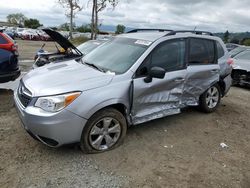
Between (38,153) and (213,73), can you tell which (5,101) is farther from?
(213,73)

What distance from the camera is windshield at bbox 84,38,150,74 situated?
4.37 m

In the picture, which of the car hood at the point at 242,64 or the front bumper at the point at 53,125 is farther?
the car hood at the point at 242,64

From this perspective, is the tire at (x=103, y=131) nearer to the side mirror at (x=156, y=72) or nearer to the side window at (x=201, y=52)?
the side mirror at (x=156, y=72)

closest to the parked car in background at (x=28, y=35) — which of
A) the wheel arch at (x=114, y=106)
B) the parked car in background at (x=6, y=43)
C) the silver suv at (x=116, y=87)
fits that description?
the parked car in background at (x=6, y=43)

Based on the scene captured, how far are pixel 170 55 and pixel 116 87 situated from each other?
57.5 inches

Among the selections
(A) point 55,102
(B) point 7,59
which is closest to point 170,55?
(A) point 55,102

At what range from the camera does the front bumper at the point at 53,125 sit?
3.44m

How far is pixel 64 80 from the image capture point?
3.84 meters

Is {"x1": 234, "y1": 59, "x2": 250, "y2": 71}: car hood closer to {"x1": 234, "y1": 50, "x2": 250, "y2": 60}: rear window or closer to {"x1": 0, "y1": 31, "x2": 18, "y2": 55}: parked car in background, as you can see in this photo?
{"x1": 234, "y1": 50, "x2": 250, "y2": 60}: rear window

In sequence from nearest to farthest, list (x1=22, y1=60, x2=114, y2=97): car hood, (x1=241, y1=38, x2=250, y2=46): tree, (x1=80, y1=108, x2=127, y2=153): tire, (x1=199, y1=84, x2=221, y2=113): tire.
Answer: (x1=22, y1=60, x2=114, y2=97): car hood → (x1=80, y1=108, x2=127, y2=153): tire → (x1=199, y1=84, x2=221, y2=113): tire → (x1=241, y1=38, x2=250, y2=46): tree

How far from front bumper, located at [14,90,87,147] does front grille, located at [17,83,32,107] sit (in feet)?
0.38

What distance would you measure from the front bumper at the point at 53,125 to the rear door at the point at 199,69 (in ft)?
8.11

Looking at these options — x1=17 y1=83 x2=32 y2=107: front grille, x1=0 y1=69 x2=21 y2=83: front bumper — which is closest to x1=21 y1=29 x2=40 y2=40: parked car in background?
x1=0 y1=69 x2=21 y2=83: front bumper

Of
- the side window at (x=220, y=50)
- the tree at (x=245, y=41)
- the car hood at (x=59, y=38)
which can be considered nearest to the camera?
the side window at (x=220, y=50)
